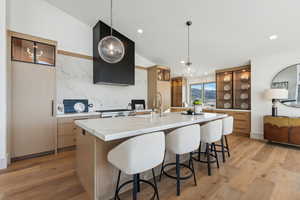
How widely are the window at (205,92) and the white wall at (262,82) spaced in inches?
75.4

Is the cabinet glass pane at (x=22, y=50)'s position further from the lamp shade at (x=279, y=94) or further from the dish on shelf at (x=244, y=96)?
the dish on shelf at (x=244, y=96)

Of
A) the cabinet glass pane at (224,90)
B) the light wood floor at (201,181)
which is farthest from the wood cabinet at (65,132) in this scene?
the cabinet glass pane at (224,90)

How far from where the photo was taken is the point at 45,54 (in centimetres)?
294

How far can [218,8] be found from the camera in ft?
8.38

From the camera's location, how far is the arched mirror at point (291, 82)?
342cm

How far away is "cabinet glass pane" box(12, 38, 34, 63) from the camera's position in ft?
8.45

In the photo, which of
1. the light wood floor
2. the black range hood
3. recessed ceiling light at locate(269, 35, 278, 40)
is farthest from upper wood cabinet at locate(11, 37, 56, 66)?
recessed ceiling light at locate(269, 35, 278, 40)

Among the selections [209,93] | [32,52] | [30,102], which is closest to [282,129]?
[209,93]

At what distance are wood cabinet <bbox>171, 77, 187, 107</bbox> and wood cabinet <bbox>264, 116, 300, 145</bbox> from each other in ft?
11.9

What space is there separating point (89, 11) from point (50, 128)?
281cm

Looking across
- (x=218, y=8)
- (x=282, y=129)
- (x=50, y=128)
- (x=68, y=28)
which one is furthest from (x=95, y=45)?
(x=282, y=129)

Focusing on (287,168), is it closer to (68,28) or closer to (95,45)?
(95,45)

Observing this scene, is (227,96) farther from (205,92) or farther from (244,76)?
(205,92)

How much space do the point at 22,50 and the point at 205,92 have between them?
635cm
